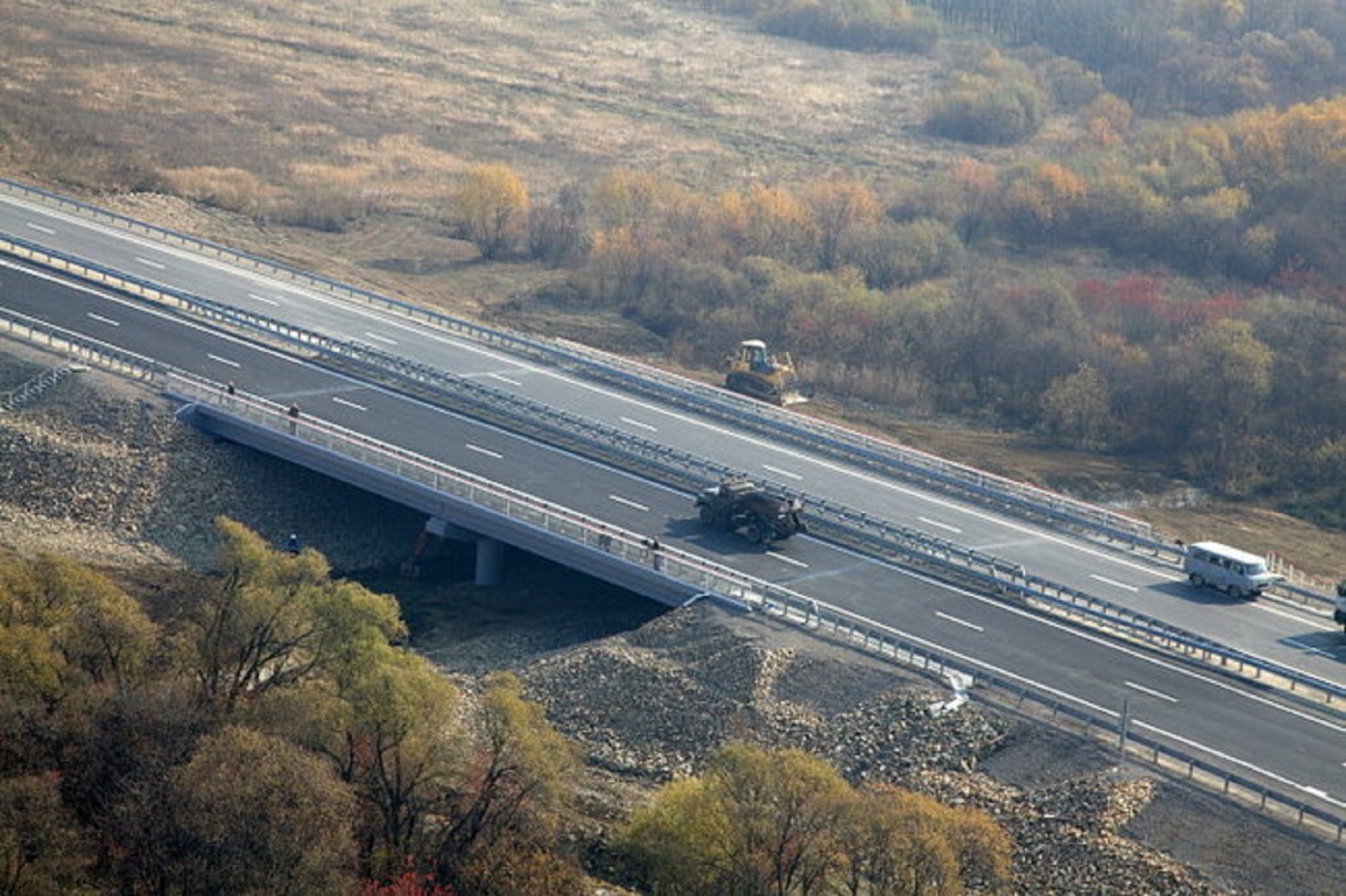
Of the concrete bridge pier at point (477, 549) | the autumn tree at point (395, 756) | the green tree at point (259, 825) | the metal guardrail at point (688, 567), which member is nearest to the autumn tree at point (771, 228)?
the metal guardrail at point (688, 567)

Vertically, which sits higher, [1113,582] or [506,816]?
[1113,582]

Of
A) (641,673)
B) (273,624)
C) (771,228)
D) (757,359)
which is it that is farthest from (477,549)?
(771,228)

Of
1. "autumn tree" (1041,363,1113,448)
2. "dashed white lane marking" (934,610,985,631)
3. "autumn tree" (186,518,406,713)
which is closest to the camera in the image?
"autumn tree" (186,518,406,713)

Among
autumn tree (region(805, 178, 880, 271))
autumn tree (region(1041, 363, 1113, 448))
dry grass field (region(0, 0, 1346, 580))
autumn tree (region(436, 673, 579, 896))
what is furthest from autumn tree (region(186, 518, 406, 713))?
autumn tree (region(805, 178, 880, 271))

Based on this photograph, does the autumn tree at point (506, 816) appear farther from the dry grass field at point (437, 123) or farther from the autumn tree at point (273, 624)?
the dry grass field at point (437, 123)

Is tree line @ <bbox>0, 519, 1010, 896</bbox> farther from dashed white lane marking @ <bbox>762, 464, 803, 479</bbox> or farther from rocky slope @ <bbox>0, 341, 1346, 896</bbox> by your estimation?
dashed white lane marking @ <bbox>762, 464, 803, 479</bbox>

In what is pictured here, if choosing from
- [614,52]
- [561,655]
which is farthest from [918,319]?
[614,52]

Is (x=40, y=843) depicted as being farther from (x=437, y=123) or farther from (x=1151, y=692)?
(x=437, y=123)
